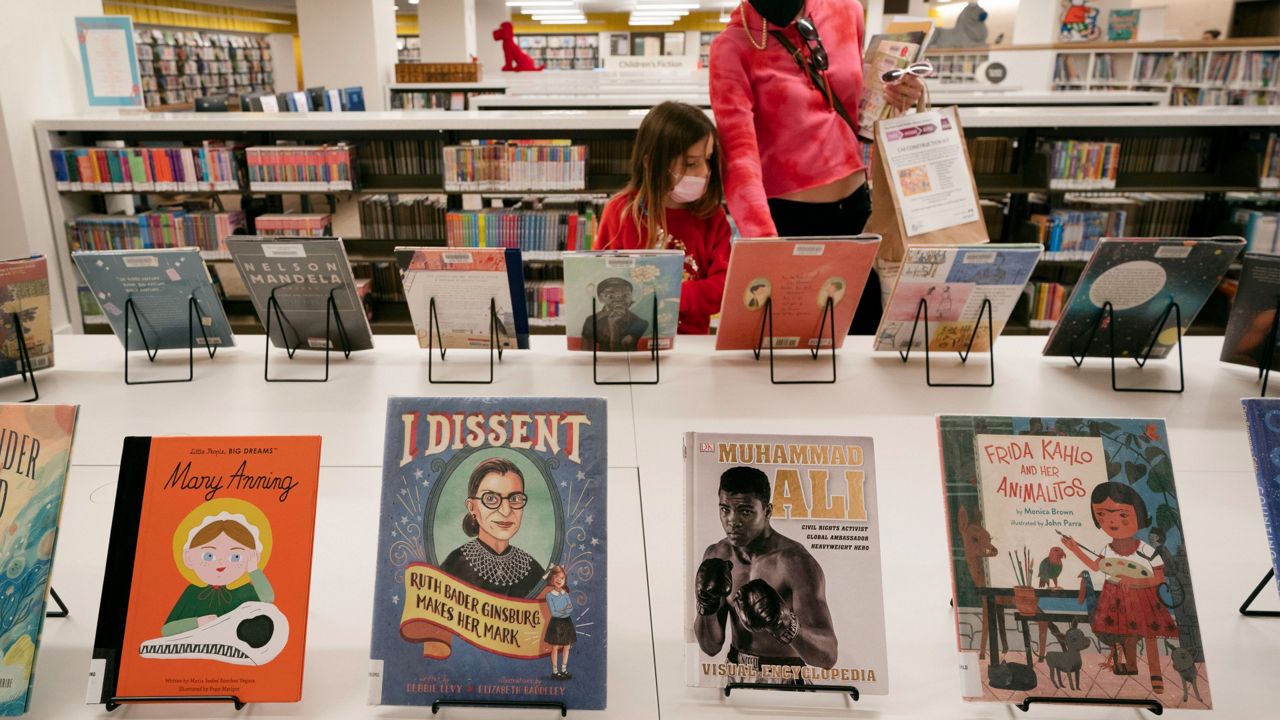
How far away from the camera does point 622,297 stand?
1757 mm

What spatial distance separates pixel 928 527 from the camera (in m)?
1.27

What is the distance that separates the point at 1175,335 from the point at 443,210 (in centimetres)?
367

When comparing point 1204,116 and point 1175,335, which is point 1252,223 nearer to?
point 1204,116

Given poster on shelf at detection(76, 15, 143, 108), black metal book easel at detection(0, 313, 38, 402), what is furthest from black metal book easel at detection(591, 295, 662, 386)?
poster on shelf at detection(76, 15, 143, 108)

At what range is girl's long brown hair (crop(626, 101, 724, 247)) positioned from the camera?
6.93 ft

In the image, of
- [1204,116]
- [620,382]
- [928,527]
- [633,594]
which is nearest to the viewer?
[633,594]

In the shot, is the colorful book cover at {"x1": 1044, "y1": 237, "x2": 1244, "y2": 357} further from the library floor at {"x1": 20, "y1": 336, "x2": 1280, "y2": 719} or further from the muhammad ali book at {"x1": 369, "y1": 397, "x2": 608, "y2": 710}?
the muhammad ali book at {"x1": 369, "y1": 397, "x2": 608, "y2": 710}

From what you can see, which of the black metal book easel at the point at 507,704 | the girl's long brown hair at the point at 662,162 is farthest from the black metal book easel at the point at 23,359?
the girl's long brown hair at the point at 662,162

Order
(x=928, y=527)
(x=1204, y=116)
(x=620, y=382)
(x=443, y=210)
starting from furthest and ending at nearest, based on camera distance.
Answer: (x=443, y=210), (x=1204, y=116), (x=620, y=382), (x=928, y=527)

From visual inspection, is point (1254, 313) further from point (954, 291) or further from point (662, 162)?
point (662, 162)

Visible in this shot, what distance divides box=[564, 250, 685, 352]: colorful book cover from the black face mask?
841 millimetres

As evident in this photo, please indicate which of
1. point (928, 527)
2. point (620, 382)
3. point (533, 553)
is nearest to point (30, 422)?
point (533, 553)

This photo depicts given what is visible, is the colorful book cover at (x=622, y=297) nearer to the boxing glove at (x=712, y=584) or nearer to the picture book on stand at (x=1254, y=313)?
the boxing glove at (x=712, y=584)

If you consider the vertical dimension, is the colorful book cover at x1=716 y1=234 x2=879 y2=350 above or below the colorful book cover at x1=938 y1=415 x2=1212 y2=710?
above
